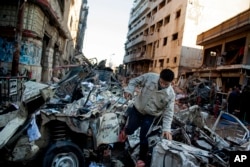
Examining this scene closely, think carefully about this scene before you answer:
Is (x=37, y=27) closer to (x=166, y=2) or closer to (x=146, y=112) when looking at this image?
(x=146, y=112)

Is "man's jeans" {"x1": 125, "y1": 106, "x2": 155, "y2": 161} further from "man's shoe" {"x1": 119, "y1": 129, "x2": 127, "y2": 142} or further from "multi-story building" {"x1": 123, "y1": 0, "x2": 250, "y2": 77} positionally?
"multi-story building" {"x1": 123, "y1": 0, "x2": 250, "y2": 77}

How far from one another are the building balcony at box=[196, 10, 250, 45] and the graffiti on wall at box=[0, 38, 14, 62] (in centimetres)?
1467

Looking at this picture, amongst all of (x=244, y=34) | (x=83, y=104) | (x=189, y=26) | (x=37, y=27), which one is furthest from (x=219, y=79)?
(x=83, y=104)

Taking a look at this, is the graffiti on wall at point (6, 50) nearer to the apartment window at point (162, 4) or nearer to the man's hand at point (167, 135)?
the man's hand at point (167, 135)

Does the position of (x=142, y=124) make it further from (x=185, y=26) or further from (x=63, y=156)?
(x=185, y=26)

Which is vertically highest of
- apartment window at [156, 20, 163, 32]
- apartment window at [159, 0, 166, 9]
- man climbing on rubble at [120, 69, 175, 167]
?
apartment window at [159, 0, 166, 9]

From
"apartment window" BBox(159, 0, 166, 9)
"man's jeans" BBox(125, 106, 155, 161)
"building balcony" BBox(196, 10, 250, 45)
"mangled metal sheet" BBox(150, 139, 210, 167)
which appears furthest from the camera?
"apartment window" BBox(159, 0, 166, 9)

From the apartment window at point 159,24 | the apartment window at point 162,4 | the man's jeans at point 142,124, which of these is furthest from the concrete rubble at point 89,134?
the apartment window at point 162,4

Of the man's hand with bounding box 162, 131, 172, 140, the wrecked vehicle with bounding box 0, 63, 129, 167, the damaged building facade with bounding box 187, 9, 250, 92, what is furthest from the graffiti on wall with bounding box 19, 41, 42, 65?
the damaged building facade with bounding box 187, 9, 250, 92

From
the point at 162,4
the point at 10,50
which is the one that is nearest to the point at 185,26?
the point at 162,4

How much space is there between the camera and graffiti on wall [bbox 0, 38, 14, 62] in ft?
38.7

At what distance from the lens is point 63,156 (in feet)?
12.7

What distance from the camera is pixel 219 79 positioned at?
22.0 metres

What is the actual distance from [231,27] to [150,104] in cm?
1849
